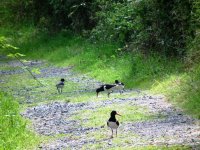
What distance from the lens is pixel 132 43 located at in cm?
3247

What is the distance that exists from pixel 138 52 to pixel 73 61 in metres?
8.97

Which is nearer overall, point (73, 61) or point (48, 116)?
point (48, 116)

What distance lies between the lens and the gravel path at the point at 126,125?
606 inches

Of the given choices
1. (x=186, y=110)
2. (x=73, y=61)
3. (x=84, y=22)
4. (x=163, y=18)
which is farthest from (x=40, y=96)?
(x=84, y=22)

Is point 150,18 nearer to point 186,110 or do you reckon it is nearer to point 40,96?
point 40,96

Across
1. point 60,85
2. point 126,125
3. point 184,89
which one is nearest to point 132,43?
point 60,85

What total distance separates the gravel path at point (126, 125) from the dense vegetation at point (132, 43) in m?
0.85

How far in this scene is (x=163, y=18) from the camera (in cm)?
2925

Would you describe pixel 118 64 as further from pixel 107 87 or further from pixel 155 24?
pixel 107 87

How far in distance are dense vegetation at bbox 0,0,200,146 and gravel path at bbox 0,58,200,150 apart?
848 mm

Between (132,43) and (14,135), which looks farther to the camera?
(132,43)

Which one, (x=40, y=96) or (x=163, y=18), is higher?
(x=163, y=18)

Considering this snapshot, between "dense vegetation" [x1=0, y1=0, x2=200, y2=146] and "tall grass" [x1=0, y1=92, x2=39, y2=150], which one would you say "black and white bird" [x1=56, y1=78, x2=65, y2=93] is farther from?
"tall grass" [x1=0, y1=92, x2=39, y2=150]

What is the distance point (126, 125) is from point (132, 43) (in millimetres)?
15030
